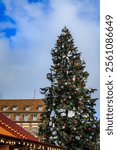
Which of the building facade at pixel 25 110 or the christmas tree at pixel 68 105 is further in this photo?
the building facade at pixel 25 110

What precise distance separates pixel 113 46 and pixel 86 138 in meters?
25.8

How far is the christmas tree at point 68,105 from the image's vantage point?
107 feet

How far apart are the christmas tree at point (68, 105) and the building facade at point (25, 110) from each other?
136ft

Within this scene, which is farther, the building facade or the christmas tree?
the building facade

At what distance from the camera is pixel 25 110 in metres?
79.9

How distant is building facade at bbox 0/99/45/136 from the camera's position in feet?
256

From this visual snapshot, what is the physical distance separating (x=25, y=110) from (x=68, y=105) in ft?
155

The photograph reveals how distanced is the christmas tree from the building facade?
136 ft

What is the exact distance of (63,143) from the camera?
32.2m

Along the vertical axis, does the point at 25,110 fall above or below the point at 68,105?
above

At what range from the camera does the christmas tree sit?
32.7 m

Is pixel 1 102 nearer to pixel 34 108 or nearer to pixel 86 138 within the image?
pixel 34 108

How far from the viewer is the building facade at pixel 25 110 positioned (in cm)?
7800

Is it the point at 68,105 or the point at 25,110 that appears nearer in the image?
the point at 68,105
